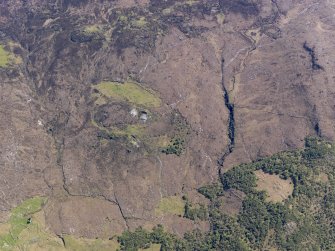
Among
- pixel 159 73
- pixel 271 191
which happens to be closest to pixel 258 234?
pixel 271 191

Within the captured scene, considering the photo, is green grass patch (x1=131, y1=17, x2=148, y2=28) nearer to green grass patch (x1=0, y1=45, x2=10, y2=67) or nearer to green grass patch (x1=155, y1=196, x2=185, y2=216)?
green grass patch (x1=0, y1=45, x2=10, y2=67)

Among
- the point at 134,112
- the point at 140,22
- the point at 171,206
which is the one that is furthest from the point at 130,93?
the point at 171,206

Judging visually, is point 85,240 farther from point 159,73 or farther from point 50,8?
point 50,8

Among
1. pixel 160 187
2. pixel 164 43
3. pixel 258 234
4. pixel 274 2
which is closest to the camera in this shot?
pixel 258 234

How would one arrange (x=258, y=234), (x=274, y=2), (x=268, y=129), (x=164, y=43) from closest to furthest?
(x=258, y=234), (x=268, y=129), (x=164, y=43), (x=274, y=2)

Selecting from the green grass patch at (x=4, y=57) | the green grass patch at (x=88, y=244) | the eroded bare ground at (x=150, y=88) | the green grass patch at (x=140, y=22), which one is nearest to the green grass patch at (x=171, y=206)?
the eroded bare ground at (x=150, y=88)

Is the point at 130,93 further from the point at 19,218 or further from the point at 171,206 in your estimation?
the point at 19,218
